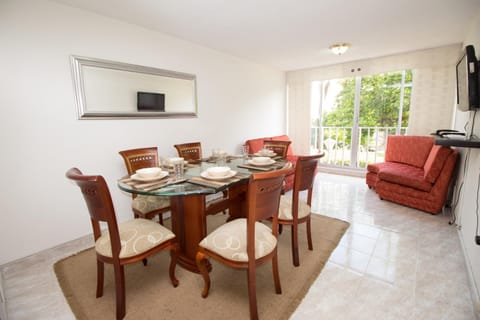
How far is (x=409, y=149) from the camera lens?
12.3ft

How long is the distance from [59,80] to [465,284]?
386 centimetres

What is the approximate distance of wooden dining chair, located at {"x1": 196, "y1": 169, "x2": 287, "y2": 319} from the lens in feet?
4.25

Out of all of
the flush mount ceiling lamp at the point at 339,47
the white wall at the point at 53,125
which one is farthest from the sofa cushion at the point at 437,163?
the white wall at the point at 53,125

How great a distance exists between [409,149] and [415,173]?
764mm

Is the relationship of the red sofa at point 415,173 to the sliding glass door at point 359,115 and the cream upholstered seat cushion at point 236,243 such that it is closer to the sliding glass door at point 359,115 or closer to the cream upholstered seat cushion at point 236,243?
the sliding glass door at point 359,115

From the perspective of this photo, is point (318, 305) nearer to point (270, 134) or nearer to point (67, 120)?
point (67, 120)

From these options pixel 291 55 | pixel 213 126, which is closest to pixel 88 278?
pixel 213 126

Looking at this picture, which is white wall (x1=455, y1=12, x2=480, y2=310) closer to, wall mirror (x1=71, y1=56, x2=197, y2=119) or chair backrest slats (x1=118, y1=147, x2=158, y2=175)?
chair backrest slats (x1=118, y1=147, x2=158, y2=175)

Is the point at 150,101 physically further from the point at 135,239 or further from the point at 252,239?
the point at 252,239

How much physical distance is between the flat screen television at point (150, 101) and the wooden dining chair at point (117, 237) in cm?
152

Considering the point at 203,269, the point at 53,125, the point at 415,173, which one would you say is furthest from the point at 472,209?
the point at 53,125

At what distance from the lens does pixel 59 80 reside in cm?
216

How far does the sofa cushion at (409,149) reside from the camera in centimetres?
357

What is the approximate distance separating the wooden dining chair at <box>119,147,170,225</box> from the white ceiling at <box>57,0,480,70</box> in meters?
1.46
